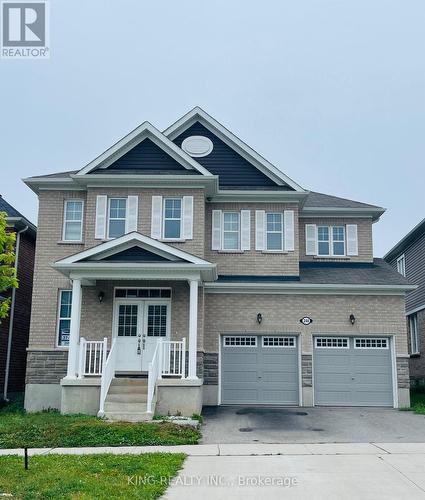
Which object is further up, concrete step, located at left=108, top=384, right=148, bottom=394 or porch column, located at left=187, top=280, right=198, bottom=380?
porch column, located at left=187, top=280, right=198, bottom=380

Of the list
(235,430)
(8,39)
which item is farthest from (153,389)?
(8,39)

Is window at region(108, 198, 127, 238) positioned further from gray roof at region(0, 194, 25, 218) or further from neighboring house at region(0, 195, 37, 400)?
gray roof at region(0, 194, 25, 218)

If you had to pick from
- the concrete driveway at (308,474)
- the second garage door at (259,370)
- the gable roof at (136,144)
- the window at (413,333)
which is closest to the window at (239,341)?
the second garage door at (259,370)

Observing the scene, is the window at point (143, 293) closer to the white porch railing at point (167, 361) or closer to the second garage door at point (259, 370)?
the white porch railing at point (167, 361)

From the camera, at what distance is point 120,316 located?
1766 centimetres

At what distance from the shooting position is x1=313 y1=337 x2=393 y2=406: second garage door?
719 inches

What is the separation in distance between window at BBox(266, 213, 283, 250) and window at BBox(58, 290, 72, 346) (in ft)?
22.2

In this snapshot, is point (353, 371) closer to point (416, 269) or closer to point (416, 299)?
point (416, 299)

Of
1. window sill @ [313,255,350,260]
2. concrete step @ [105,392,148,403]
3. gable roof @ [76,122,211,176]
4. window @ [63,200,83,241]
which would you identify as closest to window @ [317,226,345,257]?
window sill @ [313,255,350,260]

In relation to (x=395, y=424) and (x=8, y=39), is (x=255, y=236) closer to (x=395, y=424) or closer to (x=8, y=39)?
(x=395, y=424)

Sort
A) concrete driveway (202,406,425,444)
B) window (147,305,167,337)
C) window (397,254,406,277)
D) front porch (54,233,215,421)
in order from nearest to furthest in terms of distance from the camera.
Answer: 1. concrete driveway (202,406,425,444)
2. front porch (54,233,215,421)
3. window (147,305,167,337)
4. window (397,254,406,277)

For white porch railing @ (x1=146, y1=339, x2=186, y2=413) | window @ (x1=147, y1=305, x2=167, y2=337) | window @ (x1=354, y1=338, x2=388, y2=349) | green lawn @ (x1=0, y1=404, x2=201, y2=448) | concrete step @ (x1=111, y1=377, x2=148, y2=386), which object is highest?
window @ (x1=147, y1=305, x2=167, y2=337)

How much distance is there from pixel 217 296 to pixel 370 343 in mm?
5168

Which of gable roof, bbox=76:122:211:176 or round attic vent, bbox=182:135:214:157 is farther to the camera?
round attic vent, bbox=182:135:214:157
